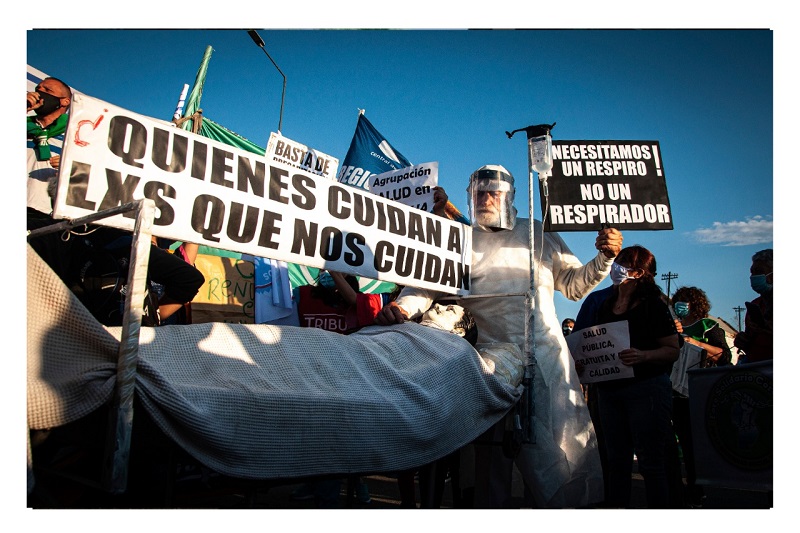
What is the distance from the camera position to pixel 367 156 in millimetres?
8609

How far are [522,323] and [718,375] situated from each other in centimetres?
118

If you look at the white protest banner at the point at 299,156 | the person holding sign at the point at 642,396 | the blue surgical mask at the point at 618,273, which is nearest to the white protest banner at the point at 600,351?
the person holding sign at the point at 642,396

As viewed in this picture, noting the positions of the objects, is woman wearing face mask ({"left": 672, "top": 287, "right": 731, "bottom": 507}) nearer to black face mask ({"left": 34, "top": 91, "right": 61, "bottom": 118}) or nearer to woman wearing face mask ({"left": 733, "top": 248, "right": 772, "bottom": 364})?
woman wearing face mask ({"left": 733, "top": 248, "right": 772, "bottom": 364})

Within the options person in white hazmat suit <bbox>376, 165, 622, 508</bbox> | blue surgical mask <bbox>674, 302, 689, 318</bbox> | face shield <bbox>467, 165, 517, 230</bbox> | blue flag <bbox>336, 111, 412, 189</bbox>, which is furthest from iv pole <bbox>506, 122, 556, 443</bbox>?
blue flag <bbox>336, 111, 412, 189</bbox>

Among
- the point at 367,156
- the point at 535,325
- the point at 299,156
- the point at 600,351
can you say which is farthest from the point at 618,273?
the point at 367,156

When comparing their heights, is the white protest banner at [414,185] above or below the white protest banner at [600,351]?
above

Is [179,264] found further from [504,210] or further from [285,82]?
[285,82]

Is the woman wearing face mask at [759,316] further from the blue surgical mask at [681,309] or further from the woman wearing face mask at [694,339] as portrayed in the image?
the blue surgical mask at [681,309]

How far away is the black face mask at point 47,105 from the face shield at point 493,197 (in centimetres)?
265

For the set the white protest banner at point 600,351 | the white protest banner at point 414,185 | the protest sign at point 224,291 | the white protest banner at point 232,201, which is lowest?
the white protest banner at point 600,351

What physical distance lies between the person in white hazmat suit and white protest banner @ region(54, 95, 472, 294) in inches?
13.8

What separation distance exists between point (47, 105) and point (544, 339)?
3300 mm

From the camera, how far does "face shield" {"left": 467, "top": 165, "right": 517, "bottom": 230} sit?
4.16 meters

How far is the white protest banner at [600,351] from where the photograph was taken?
12.0ft
